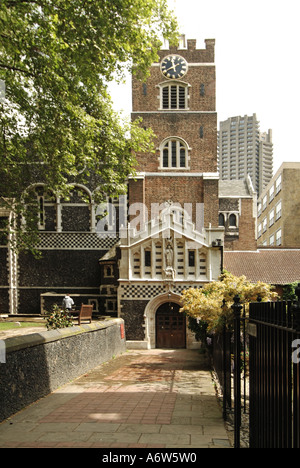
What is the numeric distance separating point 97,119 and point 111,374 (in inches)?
317

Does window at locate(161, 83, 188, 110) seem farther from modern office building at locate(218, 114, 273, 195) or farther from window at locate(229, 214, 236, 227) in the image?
modern office building at locate(218, 114, 273, 195)

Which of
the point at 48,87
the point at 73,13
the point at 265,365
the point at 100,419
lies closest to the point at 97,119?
the point at 48,87

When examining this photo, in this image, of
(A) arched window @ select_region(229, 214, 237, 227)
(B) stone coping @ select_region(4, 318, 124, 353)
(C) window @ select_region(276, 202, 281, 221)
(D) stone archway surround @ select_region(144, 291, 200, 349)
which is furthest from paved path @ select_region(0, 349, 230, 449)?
(C) window @ select_region(276, 202, 281, 221)

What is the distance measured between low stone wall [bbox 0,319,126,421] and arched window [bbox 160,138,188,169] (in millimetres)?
18329

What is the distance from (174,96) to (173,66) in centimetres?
218

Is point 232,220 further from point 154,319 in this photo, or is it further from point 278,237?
point 278,237

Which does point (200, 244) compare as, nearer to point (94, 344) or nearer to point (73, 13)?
point (94, 344)

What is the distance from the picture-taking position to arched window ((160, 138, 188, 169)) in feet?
104

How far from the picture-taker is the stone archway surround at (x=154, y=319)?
25922mm

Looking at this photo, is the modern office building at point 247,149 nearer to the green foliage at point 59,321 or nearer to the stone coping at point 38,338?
the green foliage at point 59,321

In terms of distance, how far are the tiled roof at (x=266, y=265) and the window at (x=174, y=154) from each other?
25.8 ft

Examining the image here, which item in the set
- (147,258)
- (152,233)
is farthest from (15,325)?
(152,233)

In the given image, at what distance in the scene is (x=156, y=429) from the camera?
685 centimetres

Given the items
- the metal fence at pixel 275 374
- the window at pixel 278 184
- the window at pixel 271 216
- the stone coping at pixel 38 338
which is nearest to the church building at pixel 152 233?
the stone coping at pixel 38 338
